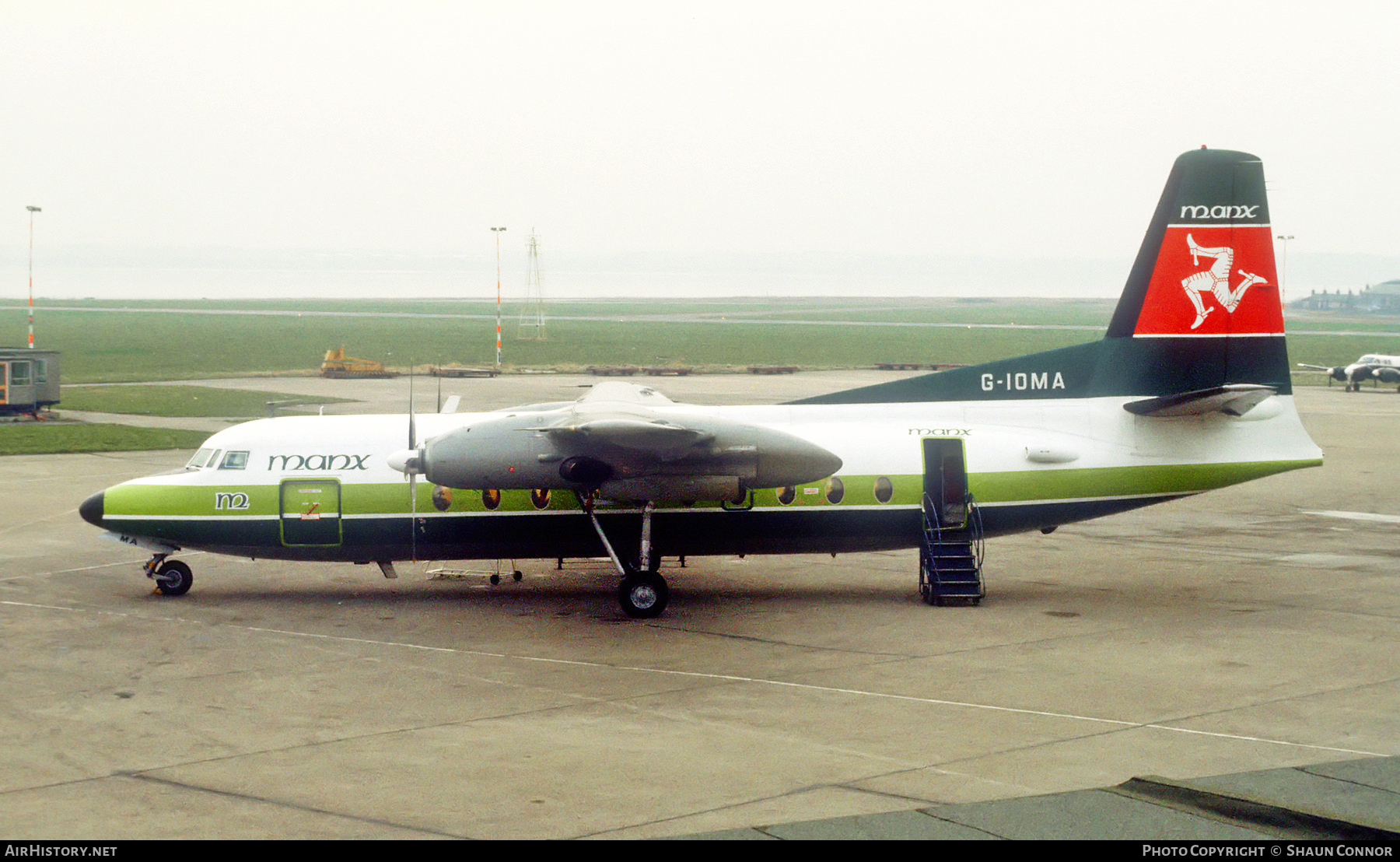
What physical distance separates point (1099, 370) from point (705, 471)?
7023 millimetres

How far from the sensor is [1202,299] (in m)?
20.8

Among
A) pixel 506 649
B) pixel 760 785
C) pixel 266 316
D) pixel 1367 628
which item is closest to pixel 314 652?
pixel 506 649

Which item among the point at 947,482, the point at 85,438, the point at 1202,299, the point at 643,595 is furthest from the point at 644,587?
the point at 85,438

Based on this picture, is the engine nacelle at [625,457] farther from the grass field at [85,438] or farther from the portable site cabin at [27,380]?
the portable site cabin at [27,380]

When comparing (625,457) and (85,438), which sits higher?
(625,457)

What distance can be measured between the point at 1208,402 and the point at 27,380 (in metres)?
39.8

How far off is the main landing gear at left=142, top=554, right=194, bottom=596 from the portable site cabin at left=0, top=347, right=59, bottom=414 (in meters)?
27.2

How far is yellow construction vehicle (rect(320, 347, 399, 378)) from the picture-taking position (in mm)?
65375

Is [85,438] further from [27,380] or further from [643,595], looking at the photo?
[643,595]

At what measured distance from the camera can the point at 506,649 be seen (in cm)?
1702

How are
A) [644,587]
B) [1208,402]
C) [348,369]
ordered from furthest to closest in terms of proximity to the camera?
[348,369]
[1208,402]
[644,587]

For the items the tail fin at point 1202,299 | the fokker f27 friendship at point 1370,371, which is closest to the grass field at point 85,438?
the tail fin at point 1202,299

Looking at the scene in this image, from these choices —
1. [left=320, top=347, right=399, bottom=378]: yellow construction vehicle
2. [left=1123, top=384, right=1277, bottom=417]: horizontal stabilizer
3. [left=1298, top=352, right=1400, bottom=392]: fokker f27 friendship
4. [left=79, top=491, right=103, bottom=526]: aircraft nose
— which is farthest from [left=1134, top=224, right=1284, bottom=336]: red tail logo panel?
[left=320, top=347, right=399, bottom=378]: yellow construction vehicle

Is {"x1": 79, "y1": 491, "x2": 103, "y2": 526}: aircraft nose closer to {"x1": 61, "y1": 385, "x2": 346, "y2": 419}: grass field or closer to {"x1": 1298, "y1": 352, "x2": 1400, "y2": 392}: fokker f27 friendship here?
{"x1": 61, "y1": 385, "x2": 346, "y2": 419}: grass field
